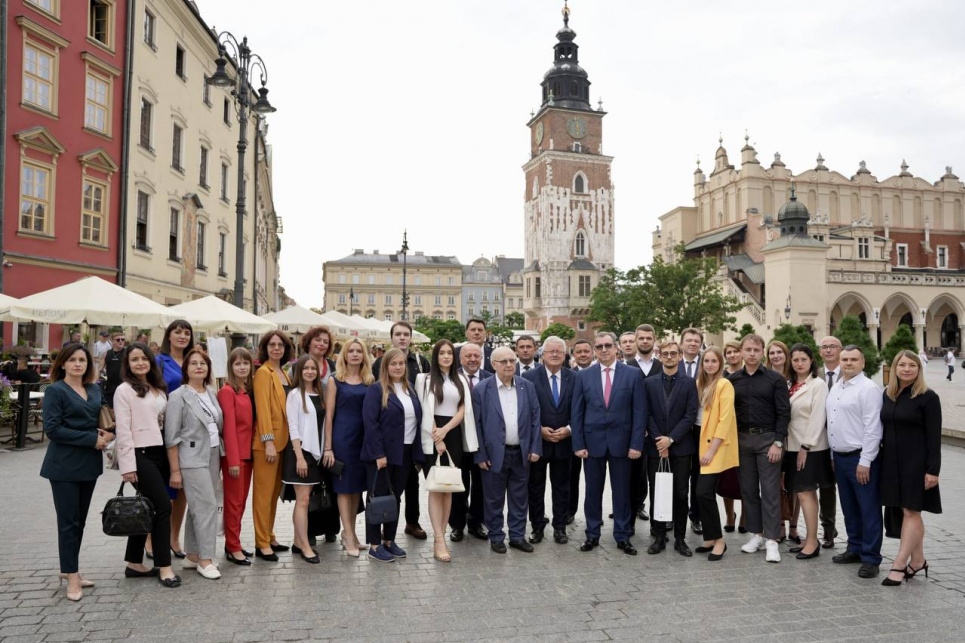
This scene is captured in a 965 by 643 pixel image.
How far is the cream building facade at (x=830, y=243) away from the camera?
4434 cm

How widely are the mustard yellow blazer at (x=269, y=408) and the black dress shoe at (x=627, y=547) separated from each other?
331 cm

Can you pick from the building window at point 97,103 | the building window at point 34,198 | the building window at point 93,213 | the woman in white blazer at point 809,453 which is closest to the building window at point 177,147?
the building window at point 97,103

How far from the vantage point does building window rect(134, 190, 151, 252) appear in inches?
861

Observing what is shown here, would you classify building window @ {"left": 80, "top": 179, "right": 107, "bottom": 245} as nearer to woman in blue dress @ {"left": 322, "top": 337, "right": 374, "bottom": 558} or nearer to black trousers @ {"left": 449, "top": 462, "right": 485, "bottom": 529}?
woman in blue dress @ {"left": 322, "top": 337, "right": 374, "bottom": 558}

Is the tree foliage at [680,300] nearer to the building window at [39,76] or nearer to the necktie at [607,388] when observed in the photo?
the building window at [39,76]

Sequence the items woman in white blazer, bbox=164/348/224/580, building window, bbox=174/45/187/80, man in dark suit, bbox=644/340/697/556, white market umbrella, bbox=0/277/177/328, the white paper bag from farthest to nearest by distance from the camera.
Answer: building window, bbox=174/45/187/80 → white market umbrella, bbox=0/277/177/328 → man in dark suit, bbox=644/340/697/556 → the white paper bag → woman in white blazer, bbox=164/348/224/580

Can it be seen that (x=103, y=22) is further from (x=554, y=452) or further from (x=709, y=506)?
(x=709, y=506)

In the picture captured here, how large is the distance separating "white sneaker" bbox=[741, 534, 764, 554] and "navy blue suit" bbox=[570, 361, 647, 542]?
3.59 ft

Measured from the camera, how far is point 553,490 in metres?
7.43

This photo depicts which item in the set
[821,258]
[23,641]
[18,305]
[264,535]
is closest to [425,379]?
[264,535]

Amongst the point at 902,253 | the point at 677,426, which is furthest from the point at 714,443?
the point at 902,253

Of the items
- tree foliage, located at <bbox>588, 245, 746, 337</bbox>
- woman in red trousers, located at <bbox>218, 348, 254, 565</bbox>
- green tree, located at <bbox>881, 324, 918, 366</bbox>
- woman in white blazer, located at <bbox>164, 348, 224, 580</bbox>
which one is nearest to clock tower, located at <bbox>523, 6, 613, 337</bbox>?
tree foliage, located at <bbox>588, 245, 746, 337</bbox>

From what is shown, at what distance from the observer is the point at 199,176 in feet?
87.6

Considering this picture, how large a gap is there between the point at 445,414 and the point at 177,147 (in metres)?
22.0
